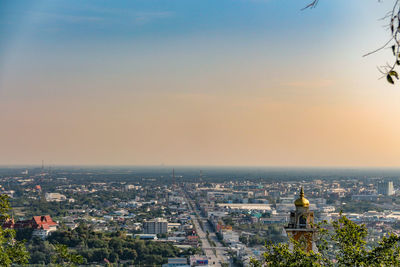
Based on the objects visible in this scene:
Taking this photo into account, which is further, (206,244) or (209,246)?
(206,244)

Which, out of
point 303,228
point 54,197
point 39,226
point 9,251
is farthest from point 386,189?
point 9,251

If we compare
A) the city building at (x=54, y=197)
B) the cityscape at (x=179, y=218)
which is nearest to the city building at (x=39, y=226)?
the cityscape at (x=179, y=218)

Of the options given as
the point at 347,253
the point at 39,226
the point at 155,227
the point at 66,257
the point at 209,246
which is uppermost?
the point at 347,253

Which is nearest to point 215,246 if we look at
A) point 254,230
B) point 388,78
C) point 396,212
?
point 254,230

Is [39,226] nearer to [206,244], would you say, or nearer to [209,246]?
[206,244]

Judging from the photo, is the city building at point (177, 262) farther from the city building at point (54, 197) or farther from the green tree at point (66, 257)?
the city building at point (54, 197)

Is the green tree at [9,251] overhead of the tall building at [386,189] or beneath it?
overhead

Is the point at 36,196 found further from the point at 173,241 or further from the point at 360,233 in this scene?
the point at 360,233

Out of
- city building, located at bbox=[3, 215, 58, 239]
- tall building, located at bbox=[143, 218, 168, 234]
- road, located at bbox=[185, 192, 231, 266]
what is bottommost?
road, located at bbox=[185, 192, 231, 266]

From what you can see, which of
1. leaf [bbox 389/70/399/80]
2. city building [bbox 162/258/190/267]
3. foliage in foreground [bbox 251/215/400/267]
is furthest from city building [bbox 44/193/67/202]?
leaf [bbox 389/70/399/80]

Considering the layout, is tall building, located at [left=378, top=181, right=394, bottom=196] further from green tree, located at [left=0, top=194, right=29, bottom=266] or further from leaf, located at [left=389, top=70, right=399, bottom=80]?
leaf, located at [left=389, top=70, right=399, bottom=80]

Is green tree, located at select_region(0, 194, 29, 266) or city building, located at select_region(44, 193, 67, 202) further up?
green tree, located at select_region(0, 194, 29, 266)
